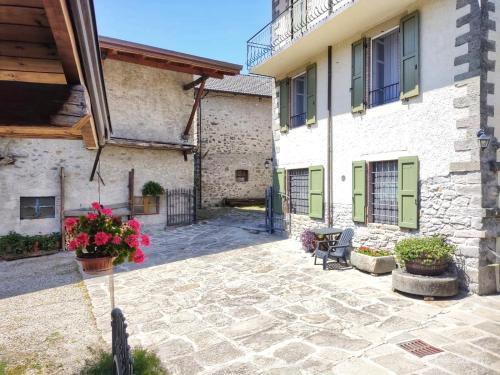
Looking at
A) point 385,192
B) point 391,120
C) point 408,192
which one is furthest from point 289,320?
point 391,120

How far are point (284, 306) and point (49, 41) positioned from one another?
14.8 ft

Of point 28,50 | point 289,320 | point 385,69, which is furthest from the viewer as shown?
point 385,69

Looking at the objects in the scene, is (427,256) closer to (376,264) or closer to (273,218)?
(376,264)

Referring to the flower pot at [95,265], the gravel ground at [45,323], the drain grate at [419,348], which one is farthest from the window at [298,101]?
the flower pot at [95,265]

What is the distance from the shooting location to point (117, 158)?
40.1 ft

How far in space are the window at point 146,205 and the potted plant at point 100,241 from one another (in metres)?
9.58

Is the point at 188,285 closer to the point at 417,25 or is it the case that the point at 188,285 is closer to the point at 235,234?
the point at 235,234

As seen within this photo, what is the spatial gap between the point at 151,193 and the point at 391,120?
8.66 meters

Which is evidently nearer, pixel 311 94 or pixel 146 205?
pixel 311 94

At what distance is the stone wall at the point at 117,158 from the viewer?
34.3 ft

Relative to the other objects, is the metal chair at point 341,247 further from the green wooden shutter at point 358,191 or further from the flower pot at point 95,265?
the flower pot at point 95,265

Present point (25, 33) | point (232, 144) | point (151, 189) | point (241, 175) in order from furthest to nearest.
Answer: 1. point (241, 175)
2. point (232, 144)
3. point (151, 189)
4. point (25, 33)

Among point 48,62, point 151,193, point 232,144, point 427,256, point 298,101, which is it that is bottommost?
point 427,256

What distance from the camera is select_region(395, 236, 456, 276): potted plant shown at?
5707 mm
